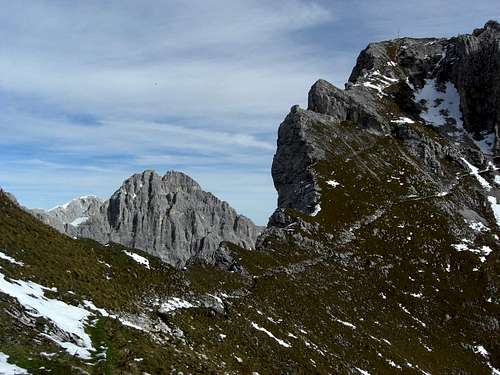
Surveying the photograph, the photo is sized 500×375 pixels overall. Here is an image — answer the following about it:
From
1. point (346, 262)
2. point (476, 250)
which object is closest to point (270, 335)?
point (346, 262)

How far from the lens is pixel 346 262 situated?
81.3m

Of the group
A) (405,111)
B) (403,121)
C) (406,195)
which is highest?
(405,111)

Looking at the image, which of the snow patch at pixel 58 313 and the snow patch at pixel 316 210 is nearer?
the snow patch at pixel 58 313

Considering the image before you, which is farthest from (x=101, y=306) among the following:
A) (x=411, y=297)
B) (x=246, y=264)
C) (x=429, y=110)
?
(x=429, y=110)

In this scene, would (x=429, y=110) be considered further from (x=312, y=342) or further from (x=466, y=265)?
(x=312, y=342)

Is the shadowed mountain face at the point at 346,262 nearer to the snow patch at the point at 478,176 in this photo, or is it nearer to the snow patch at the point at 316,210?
the snow patch at the point at 316,210

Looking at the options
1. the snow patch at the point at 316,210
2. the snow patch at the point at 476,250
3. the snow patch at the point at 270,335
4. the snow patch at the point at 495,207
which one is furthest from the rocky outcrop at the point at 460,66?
the snow patch at the point at 270,335

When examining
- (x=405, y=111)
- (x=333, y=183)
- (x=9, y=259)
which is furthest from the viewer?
(x=405, y=111)

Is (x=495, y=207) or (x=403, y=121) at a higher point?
(x=403, y=121)

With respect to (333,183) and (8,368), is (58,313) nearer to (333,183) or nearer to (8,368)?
(8,368)

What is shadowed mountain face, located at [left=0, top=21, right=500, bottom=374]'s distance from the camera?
92.9 ft

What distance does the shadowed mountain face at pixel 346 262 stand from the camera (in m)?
28.3

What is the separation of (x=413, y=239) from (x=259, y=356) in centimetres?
6321

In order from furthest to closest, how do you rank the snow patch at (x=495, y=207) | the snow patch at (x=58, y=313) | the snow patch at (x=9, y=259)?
the snow patch at (x=495, y=207) → the snow patch at (x=9, y=259) → the snow patch at (x=58, y=313)
